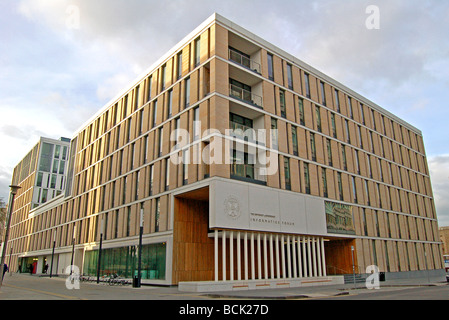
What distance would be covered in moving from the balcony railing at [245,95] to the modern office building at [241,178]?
0.48ft

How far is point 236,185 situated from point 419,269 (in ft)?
105

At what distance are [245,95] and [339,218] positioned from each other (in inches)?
624

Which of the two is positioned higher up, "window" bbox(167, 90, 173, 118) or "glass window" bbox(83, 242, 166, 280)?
"window" bbox(167, 90, 173, 118)

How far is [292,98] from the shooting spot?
3559 centimetres

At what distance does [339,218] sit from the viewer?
35.6m

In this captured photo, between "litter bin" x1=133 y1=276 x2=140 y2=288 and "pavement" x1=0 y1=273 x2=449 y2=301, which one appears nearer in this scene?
"pavement" x1=0 y1=273 x2=449 y2=301

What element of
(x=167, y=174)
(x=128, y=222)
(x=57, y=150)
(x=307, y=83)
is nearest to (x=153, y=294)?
(x=167, y=174)

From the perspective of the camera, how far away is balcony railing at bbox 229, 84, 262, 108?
3055cm

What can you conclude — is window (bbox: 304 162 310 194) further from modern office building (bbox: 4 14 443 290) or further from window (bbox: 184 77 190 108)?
window (bbox: 184 77 190 108)

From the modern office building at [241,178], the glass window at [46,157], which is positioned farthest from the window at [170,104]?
the glass window at [46,157]

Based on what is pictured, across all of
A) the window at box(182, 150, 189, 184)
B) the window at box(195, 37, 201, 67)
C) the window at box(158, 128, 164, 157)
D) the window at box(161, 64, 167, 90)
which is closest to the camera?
the window at box(182, 150, 189, 184)

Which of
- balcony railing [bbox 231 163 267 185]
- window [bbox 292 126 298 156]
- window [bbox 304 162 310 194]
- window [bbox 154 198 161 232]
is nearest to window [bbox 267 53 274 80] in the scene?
window [bbox 292 126 298 156]

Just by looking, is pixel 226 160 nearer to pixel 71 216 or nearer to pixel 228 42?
pixel 228 42

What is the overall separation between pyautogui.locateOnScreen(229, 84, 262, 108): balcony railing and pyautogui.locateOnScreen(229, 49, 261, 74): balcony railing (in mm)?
2212
